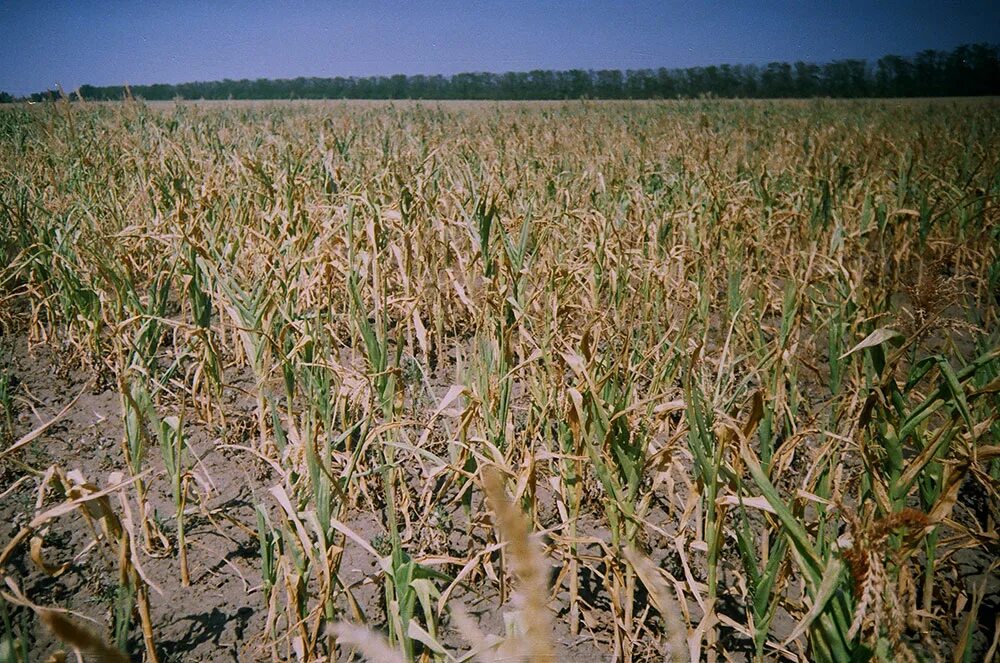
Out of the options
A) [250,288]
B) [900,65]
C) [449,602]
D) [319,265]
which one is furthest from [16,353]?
[900,65]

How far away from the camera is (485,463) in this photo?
1.25m

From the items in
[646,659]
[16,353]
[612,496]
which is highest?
[612,496]

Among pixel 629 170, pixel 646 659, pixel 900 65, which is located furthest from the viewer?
pixel 900 65

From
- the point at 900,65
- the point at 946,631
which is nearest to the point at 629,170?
the point at 946,631

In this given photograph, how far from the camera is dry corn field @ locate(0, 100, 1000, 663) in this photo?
1031mm

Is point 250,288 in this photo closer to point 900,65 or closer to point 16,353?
point 16,353

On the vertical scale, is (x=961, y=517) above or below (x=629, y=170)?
below

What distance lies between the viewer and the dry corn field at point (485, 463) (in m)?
1.03

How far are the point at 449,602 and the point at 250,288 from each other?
5.25 ft

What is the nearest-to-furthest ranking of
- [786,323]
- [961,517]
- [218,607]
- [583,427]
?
[583,427] → [218,607] → [961,517] → [786,323]

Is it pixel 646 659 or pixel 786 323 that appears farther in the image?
pixel 786 323

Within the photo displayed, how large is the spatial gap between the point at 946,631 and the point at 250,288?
259 cm

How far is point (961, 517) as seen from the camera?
5.94 ft

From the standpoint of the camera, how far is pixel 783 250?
3734 mm
